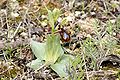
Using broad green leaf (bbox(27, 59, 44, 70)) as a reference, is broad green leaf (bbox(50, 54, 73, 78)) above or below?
below

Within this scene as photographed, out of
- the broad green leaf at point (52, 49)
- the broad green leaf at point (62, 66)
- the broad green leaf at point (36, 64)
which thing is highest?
the broad green leaf at point (52, 49)

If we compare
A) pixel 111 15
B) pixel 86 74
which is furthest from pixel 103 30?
pixel 86 74

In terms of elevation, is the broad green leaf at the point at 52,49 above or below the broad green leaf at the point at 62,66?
above

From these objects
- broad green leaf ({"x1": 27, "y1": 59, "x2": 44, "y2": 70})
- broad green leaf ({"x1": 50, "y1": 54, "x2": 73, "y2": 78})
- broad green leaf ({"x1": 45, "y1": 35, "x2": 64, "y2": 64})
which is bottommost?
broad green leaf ({"x1": 50, "y1": 54, "x2": 73, "y2": 78})
